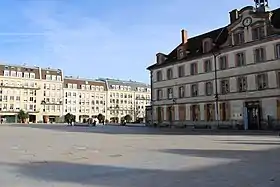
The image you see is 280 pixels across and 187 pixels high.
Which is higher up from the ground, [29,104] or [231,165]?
[29,104]

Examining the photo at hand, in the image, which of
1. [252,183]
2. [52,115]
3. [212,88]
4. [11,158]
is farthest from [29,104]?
[252,183]

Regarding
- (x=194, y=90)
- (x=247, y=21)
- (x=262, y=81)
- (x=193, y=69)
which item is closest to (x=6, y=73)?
(x=193, y=69)

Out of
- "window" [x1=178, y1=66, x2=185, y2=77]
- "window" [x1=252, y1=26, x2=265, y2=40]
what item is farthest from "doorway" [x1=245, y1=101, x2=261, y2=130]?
"window" [x1=178, y1=66, x2=185, y2=77]

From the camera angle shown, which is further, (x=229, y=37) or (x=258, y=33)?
(x=229, y=37)

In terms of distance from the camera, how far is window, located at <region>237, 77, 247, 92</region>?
43.7m

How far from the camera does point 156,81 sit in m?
59.2

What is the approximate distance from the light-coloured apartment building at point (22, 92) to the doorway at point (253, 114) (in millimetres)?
90123

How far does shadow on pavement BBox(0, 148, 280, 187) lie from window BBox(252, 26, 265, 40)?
3278 cm

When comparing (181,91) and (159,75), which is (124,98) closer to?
(159,75)

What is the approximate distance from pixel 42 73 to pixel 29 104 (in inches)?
493

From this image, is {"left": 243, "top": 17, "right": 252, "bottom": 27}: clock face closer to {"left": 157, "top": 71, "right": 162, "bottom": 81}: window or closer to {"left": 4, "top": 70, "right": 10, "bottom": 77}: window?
{"left": 157, "top": 71, "right": 162, "bottom": 81}: window

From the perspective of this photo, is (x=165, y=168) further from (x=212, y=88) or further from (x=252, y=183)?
(x=212, y=88)

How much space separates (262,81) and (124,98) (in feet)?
371

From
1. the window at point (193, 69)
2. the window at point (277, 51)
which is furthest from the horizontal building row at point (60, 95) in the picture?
the window at point (277, 51)
